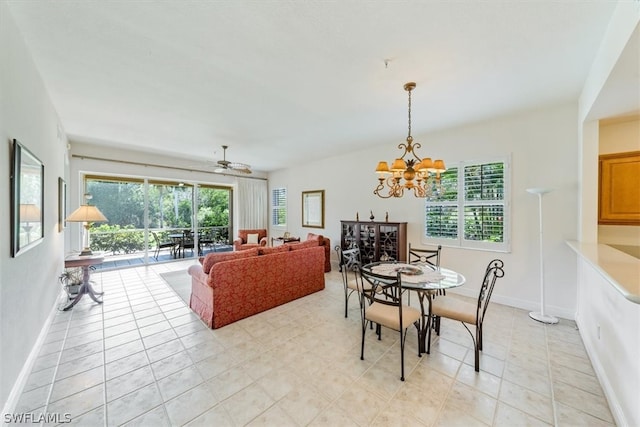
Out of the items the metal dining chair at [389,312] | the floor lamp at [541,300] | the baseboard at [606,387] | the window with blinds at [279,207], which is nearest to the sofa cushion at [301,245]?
the metal dining chair at [389,312]

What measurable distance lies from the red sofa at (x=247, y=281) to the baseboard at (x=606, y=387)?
320cm

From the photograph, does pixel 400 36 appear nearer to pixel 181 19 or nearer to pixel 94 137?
pixel 181 19

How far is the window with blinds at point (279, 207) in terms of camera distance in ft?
25.2

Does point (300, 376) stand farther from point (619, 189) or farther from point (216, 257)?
point (619, 189)

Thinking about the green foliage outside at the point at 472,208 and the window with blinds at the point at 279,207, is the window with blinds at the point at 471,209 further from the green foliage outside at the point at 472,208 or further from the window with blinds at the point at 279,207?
the window with blinds at the point at 279,207

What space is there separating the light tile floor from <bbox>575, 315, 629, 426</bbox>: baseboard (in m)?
0.05

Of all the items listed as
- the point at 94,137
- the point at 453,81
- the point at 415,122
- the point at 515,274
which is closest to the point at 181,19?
the point at 453,81

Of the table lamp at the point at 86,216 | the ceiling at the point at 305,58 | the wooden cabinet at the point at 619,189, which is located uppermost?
the ceiling at the point at 305,58

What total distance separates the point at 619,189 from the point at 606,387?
2120 millimetres

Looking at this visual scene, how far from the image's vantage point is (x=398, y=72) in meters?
2.41

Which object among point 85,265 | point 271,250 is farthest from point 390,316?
point 85,265

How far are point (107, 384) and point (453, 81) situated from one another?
4248 mm

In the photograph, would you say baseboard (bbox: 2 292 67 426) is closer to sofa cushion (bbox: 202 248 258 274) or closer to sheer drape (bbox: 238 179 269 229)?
sofa cushion (bbox: 202 248 258 274)

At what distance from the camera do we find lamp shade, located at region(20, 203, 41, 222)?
1876mm
